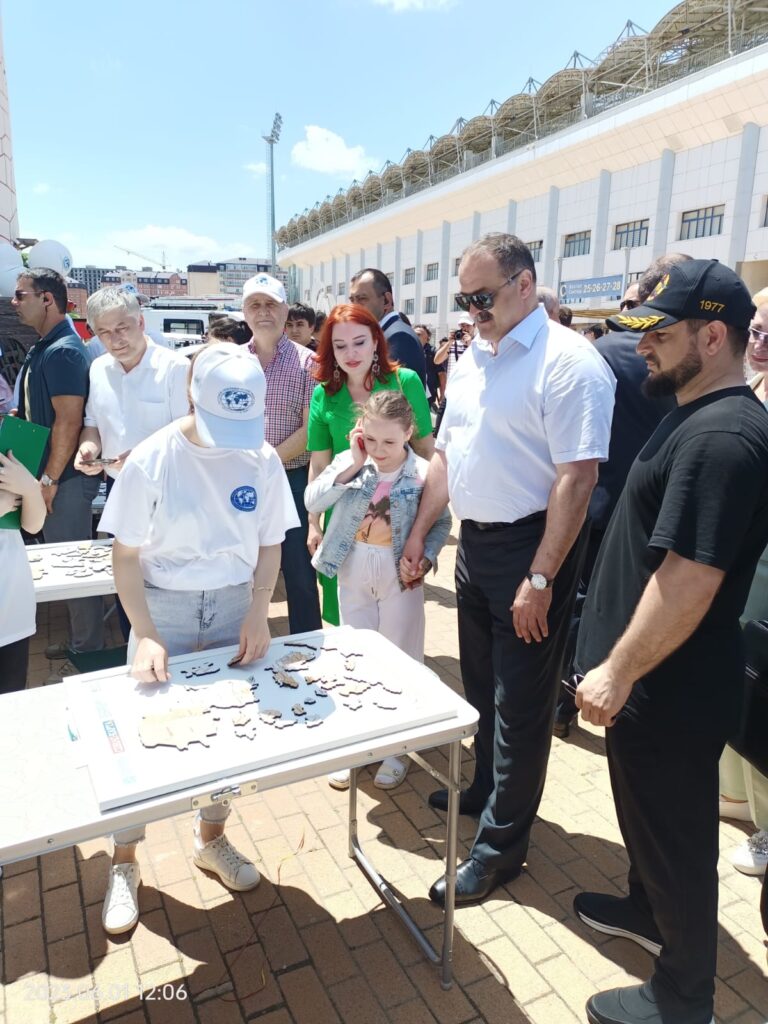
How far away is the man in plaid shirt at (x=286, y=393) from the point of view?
11.8 ft

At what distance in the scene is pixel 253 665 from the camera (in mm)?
2018

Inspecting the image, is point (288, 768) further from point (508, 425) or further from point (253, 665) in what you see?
point (508, 425)

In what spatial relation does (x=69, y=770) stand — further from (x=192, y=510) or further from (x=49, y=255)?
(x=49, y=255)

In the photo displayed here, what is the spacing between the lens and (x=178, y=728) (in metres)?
1.63

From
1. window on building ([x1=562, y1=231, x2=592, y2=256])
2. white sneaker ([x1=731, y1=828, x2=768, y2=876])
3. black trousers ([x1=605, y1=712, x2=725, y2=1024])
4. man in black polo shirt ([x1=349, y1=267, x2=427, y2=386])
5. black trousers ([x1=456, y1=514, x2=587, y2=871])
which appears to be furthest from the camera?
window on building ([x1=562, y1=231, x2=592, y2=256])

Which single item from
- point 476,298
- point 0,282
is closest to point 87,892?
point 476,298

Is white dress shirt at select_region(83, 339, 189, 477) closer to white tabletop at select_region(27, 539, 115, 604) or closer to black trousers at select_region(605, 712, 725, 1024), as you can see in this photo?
white tabletop at select_region(27, 539, 115, 604)

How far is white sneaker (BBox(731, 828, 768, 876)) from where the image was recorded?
2533 millimetres

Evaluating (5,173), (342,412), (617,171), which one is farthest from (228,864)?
(617,171)

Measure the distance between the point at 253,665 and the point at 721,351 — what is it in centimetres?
154

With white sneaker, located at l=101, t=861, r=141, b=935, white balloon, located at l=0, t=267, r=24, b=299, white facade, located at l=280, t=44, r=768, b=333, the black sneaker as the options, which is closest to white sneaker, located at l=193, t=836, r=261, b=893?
white sneaker, located at l=101, t=861, r=141, b=935

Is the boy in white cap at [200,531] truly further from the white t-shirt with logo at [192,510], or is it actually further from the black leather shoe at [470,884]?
the black leather shoe at [470,884]

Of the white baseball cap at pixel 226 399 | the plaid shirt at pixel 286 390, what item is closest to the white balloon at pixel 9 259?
the plaid shirt at pixel 286 390

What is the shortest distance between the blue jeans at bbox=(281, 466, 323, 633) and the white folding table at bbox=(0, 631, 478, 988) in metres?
1.67
